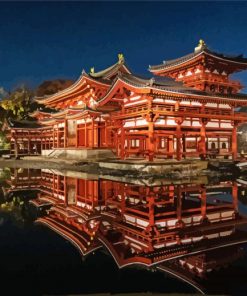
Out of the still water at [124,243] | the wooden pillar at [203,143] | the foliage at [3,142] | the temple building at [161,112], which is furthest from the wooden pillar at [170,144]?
the foliage at [3,142]

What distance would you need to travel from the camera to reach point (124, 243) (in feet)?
24.7

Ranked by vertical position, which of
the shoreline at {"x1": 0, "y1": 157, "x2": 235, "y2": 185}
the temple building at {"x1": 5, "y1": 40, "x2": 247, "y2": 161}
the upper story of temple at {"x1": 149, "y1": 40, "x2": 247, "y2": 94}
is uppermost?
the upper story of temple at {"x1": 149, "y1": 40, "x2": 247, "y2": 94}

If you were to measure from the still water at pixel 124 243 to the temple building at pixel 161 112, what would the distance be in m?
9.41

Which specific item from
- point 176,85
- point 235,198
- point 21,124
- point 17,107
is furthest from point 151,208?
point 17,107

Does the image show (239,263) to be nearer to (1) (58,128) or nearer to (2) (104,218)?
(2) (104,218)

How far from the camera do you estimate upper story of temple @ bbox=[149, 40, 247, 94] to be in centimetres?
2698

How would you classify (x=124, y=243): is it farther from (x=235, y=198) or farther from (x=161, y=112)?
(x=161, y=112)

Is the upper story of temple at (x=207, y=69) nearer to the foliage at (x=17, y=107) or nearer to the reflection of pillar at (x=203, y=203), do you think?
the reflection of pillar at (x=203, y=203)

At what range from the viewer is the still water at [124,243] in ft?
17.4

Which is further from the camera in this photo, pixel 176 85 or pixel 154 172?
pixel 176 85

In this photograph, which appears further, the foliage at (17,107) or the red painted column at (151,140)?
the foliage at (17,107)

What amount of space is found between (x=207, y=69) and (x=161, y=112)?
31.7 ft

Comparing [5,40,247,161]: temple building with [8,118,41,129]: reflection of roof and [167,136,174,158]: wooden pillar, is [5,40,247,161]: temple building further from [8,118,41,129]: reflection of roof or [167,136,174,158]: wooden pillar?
Result: [8,118,41,129]: reflection of roof

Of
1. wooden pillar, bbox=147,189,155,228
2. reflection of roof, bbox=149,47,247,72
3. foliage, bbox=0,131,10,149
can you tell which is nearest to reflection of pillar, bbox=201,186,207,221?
wooden pillar, bbox=147,189,155,228
